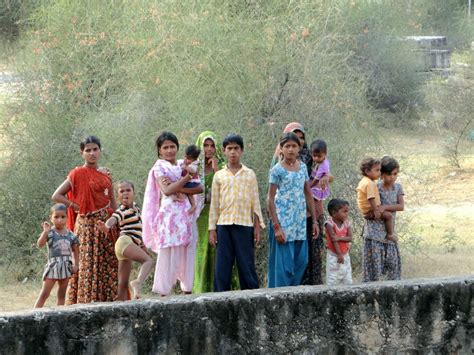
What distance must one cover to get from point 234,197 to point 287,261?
1.85 ft

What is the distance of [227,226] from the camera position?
6.81 meters

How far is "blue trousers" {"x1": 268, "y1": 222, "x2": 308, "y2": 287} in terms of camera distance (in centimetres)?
683

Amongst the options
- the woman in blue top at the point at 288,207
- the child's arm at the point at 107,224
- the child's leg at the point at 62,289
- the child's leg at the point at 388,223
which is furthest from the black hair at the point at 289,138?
the child's leg at the point at 62,289

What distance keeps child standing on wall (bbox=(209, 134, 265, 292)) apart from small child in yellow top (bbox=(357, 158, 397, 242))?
2.54 feet

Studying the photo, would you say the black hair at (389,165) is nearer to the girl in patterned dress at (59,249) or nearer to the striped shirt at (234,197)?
the striped shirt at (234,197)

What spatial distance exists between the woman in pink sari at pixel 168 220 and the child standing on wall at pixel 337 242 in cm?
93

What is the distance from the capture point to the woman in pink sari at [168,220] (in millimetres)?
6941

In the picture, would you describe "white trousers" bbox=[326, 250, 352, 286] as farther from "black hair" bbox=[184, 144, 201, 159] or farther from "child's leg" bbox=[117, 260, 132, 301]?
"child's leg" bbox=[117, 260, 132, 301]

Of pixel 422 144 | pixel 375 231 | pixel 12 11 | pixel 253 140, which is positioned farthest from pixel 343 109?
pixel 422 144

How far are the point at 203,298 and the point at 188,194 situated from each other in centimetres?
277

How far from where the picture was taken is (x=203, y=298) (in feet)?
14.1

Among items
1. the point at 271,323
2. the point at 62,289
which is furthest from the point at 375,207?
the point at 271,323

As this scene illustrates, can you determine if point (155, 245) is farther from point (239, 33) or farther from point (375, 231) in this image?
point (239, 33)

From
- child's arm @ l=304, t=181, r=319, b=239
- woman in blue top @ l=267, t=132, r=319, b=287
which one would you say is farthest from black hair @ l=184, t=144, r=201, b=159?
child's arm @ l=304, t=181, r=319, b=239
